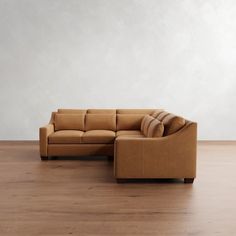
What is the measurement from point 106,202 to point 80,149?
7.36 ft

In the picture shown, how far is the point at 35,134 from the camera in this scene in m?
7.28

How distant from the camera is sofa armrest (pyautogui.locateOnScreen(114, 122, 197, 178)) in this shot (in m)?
4.06

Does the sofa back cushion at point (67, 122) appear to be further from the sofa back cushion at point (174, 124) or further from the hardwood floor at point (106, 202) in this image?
the sofa back cushion at point (174, 124)

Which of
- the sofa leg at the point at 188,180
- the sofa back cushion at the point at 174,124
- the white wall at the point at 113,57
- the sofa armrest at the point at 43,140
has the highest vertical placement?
the white wall at the point at 113,57

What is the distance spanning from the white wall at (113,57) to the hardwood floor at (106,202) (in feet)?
7.67

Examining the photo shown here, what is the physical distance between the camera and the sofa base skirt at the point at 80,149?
5.50 m

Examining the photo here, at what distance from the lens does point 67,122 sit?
6.18 metres

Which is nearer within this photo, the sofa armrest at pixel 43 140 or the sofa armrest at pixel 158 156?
the sofa armrest at pixel 158 156

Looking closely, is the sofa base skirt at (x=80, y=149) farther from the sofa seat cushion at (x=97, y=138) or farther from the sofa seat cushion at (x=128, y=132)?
the sofa seat cushion at (x=128, y=132)

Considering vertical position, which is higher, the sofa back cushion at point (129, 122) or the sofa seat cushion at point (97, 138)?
the sofa back cushion at point (129, 122)

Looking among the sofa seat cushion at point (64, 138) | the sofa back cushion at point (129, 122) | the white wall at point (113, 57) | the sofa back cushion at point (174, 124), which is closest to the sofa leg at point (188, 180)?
the sofa back cushion at point (174, 124)

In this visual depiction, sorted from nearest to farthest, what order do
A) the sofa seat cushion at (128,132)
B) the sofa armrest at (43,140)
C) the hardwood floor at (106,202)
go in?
the hardwood floor at (106,202)
the sofa armrest at (43,140)
the sofa seat cushion at (128,132)

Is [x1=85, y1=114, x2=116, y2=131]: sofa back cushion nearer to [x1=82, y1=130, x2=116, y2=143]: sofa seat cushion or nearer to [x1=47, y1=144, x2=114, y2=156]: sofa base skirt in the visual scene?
[x1=82, y1=130, x2=116, y2=143]: sofa seat cushion

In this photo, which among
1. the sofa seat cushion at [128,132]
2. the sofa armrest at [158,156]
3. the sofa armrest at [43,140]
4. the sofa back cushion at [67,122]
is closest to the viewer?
the sofa armrest at [158,156]
